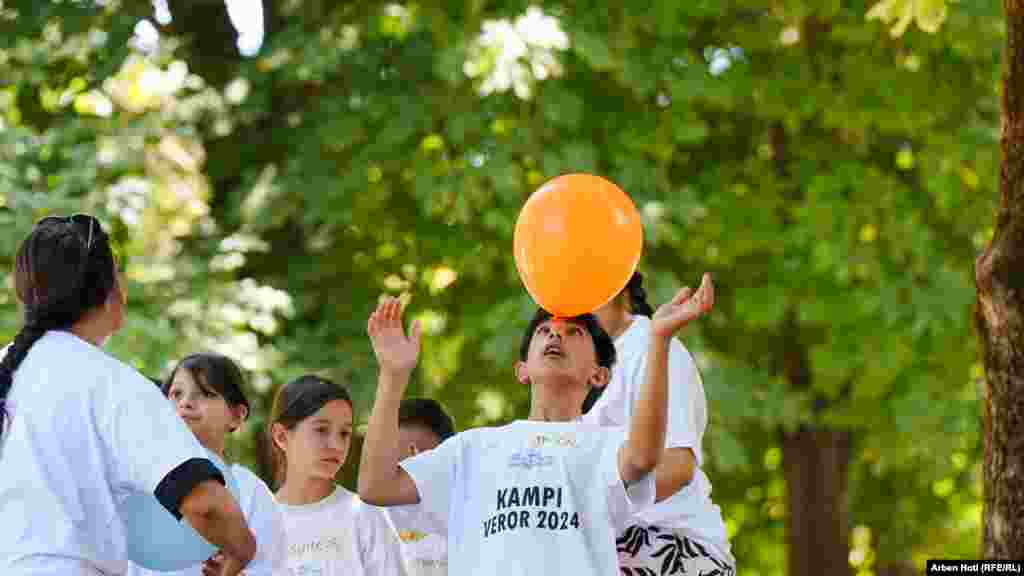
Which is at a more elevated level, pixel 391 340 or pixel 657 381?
pixel 391 340

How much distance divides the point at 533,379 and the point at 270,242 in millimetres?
6246

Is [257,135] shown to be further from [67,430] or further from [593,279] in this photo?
[67,430]

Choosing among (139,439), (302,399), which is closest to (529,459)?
(139,439)

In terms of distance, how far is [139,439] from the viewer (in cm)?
366

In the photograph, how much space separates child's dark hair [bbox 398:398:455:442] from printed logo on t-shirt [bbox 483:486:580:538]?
1.90 meters

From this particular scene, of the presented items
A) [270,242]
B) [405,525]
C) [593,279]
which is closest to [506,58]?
[270,242]

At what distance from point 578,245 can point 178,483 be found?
1722mm

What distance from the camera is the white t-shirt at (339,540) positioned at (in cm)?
554

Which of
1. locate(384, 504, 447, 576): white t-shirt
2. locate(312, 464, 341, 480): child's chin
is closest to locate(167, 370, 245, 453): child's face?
locate(312, 464, 341, 480): child's chin

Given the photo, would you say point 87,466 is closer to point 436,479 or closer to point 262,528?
point 436,479

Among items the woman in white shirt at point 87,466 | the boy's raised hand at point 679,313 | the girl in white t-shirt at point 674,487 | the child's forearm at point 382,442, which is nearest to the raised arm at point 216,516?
the woman in white shirt at point 87,466

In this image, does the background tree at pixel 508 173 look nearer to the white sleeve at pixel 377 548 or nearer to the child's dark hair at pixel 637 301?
the white sleeve at pixel 377 548

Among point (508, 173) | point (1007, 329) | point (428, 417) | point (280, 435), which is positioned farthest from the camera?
point (508, 173)

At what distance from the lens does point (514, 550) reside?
14.1 ft
